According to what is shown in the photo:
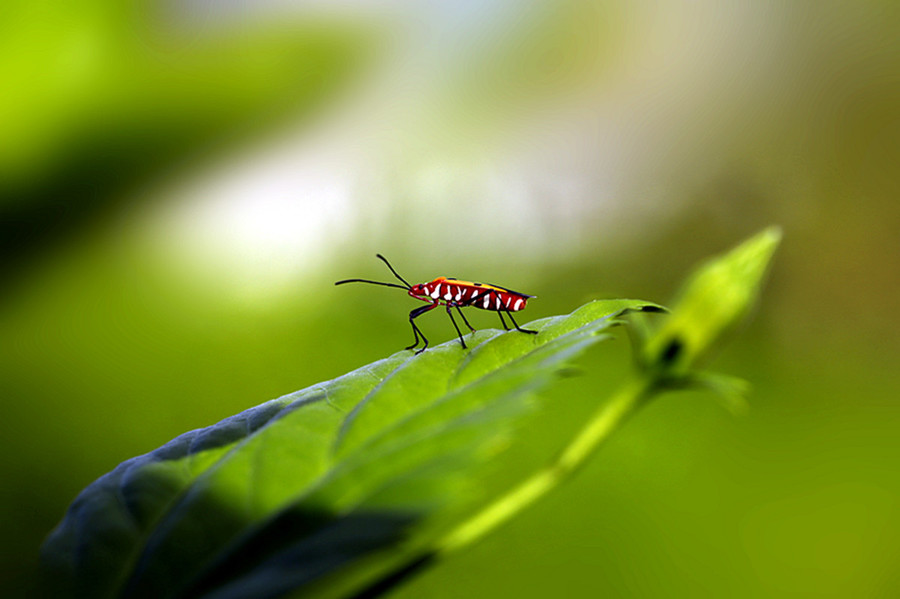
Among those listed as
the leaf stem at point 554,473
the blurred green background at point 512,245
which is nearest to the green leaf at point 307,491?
the leaf stem at point 554,473

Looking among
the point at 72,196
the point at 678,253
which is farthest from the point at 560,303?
the point at 72,196

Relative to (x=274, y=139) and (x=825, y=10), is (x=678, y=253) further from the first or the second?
(x=274, y=139)

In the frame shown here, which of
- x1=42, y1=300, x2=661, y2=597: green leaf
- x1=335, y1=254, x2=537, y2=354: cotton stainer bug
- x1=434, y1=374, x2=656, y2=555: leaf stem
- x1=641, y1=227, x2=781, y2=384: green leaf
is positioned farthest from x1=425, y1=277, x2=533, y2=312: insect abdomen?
x1=434, y1=374, x2=656, y2=555: leaf stem

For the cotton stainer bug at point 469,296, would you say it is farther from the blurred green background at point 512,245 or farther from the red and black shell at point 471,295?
the blurred green background at point 512,245

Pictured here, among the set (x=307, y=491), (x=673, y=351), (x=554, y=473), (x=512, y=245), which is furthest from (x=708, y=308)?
(x=512, y=245)

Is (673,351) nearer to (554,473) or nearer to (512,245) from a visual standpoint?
(554,473)

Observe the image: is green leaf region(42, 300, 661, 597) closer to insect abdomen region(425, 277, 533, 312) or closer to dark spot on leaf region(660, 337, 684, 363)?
dark spot on leaf region(660, 337, 684, 363)
